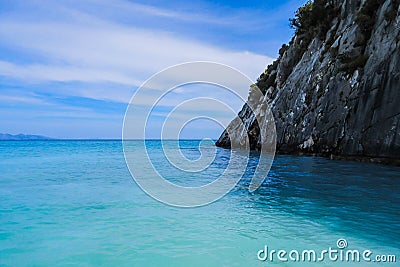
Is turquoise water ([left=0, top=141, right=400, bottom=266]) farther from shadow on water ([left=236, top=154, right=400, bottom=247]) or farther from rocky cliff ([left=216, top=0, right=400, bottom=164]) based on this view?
rocky cliff ([left=216, top=0, right=400, bottom=164])

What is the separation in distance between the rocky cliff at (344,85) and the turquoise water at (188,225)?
432 inches

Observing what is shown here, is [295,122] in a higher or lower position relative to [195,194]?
higher

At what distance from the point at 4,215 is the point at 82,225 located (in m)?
3.32

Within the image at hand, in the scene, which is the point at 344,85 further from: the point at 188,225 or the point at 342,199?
the point at 188,225

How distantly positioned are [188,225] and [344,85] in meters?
26.0

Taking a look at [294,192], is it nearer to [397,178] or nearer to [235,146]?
[397,178]

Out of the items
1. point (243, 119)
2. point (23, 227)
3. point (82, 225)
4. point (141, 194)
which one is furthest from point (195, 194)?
point (243, 119)

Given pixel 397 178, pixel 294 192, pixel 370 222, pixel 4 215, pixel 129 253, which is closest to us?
pixel 129 253

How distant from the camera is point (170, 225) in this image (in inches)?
367

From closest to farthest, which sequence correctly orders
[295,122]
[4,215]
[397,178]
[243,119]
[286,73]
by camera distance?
1. [4,215]
2. [397,178]
3. [295,122]
4. [286,73]
5. [243,119]

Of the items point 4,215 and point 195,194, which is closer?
point 4,215

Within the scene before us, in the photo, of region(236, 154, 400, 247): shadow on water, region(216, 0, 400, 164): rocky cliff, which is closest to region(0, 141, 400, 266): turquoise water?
region(236, 154, 400, 247): shadow on water

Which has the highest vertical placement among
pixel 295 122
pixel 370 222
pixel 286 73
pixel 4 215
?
pixel 286 73

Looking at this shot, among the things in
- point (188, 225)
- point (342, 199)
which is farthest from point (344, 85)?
point (188, 225)
